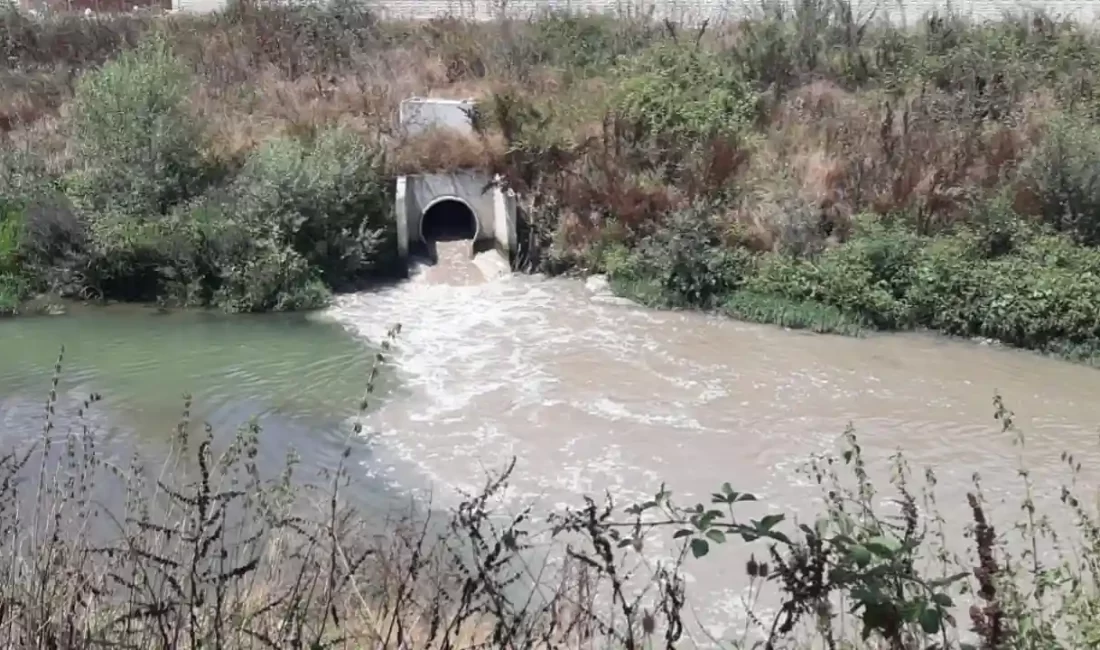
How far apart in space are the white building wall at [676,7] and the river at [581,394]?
10488mm

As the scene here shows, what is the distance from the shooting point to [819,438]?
1033cm

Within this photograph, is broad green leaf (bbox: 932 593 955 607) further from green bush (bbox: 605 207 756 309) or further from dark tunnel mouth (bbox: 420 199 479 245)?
dark tunnel mouth (bbox: 420 199 479 245)

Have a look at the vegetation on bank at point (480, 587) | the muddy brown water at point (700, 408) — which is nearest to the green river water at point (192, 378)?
the muddy brown water at point (700, 408)

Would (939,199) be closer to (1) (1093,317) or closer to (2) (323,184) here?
(1) (1093,317)

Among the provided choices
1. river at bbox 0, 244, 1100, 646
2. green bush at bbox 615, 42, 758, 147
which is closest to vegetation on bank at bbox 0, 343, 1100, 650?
river at bbox 0, 244, 1100, 646

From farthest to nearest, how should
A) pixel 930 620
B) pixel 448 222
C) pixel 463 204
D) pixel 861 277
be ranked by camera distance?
pixel 448 222 < pixel 463 204 < pixel 861 277 < pixel 930 620

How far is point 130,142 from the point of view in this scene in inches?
616

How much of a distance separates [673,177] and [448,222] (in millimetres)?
3966

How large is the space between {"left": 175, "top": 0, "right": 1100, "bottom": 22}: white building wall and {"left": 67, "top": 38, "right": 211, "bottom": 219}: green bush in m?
10.3

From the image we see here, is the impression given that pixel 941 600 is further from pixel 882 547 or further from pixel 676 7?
pixel 676 7

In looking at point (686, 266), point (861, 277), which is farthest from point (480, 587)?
point (686, 266)

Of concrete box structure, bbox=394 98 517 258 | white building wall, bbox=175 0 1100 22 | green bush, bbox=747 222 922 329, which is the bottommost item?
green bush, bbox=747 222 922 329

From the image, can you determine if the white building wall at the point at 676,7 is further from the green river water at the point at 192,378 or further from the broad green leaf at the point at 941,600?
the broad green leaf at the point at 941,600

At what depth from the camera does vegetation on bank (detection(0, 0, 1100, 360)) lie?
46.4ft
